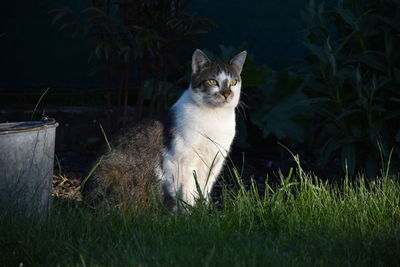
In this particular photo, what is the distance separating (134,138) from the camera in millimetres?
4180

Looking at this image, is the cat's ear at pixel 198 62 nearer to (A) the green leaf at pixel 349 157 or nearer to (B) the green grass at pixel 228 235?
(B) the green grass at pixel 228 235

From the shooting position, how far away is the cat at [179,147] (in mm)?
4055

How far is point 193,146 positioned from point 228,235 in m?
1.09

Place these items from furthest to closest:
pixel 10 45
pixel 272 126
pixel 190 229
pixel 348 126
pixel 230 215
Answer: pixel 10 45 → pixel 272 126 → pixel 348 126 → pixel 230 215 → pixel 190 229

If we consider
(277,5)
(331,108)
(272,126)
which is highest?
(277,5)

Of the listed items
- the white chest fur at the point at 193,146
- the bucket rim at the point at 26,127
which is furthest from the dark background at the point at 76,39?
the bucket rim at the point at 26,127

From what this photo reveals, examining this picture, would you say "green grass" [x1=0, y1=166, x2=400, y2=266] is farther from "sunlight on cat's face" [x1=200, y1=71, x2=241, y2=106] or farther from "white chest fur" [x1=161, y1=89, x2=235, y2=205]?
"sunlight on cat's face" [x1=200, y1=71, x2=241, y2=106]

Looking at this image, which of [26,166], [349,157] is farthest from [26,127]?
[349,157]

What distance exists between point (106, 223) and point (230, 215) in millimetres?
661

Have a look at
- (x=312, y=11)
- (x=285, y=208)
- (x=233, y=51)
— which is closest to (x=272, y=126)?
(x=233, y=51)

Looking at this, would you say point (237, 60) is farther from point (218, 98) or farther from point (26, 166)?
point (26, 166)

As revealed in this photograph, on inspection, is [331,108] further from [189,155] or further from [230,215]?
[230,215]

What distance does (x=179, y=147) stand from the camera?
407cm

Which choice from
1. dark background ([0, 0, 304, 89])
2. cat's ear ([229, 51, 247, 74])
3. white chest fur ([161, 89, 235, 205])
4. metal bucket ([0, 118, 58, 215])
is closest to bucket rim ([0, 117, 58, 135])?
metal bucket ([0, 118, 58, 215])
